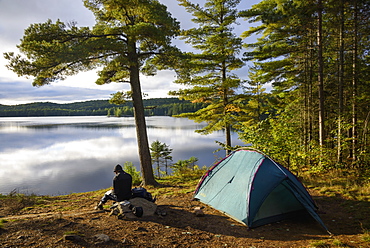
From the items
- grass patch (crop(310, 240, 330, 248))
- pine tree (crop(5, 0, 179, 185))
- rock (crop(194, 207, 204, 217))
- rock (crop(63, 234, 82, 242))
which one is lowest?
rock (crop(194, 207, 204, 217))

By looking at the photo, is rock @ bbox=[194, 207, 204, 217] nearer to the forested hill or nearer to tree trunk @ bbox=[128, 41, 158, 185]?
tree trunk @ bbox=[128, 41, 158, 185]

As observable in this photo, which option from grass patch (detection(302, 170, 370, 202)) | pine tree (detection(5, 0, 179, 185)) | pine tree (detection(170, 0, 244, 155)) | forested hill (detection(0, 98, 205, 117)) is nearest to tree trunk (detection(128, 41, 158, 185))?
pine tree (detection(5, 0, 179, 185))

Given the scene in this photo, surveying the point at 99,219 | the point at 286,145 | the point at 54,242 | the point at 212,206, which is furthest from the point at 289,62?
the point at 54,242

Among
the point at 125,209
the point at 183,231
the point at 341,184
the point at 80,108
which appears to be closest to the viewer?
the point at 183,231

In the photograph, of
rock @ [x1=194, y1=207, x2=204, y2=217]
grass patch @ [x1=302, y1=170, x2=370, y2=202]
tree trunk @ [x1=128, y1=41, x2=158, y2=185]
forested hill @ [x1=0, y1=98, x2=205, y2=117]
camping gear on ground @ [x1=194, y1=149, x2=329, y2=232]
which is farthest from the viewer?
forested hill @ [x1=0, y1=98, x2=205, y2=117]

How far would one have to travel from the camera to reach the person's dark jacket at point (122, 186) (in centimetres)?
611

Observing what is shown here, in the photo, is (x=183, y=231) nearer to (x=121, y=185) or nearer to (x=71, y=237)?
(x=121, y=185)

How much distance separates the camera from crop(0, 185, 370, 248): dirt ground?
14.5 feet

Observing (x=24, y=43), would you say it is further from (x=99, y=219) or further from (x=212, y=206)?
(x=212, y=206)

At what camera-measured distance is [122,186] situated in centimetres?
617

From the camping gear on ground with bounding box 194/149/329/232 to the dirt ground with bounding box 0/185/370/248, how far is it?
0.73ft

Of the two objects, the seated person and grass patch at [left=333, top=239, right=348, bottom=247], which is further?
the seated person

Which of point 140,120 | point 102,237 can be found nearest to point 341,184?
point 102,237

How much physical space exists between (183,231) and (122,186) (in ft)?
6.87
